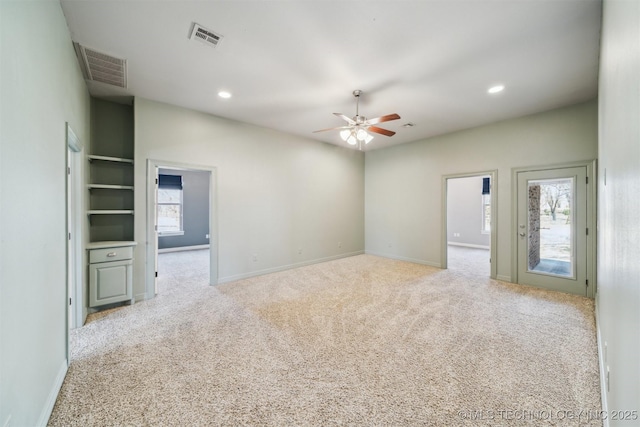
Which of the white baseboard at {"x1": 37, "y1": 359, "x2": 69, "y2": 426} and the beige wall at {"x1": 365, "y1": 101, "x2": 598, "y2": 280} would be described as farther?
the beige wall at {"x1": 365, "y1": 101, "x2": 598, "y2": 280}

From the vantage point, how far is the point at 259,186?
493 cm

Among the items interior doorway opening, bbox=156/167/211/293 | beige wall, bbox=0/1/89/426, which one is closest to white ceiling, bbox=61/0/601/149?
beige wall, bbox=0/1/89/426

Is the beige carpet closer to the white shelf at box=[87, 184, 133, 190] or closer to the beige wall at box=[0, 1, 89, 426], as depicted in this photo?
the beige wall at box=[0, 1, 89, 426]

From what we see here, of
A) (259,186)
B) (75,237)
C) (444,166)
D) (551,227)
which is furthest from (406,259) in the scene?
(75,237)

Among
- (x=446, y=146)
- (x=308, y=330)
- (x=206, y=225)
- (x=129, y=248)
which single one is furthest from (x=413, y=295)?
(x=206, y=225)

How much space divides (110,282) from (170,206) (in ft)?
16.7

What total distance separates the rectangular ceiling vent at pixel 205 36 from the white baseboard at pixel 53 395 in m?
2.99

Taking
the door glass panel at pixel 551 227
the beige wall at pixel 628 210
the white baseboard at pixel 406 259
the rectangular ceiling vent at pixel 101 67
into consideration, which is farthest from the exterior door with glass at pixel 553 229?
the rectangular ceiling vent at pixel 101 67

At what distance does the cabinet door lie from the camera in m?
3.17

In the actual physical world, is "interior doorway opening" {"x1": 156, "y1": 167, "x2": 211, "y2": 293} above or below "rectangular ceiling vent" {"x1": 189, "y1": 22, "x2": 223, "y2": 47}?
below

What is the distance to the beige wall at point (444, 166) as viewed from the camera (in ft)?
13.0

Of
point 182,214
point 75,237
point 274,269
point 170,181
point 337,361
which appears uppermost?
point 170,181

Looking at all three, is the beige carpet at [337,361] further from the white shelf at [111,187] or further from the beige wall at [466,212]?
the beige wall at [466,212]

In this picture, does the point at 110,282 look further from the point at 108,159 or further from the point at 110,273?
the point at 108,159
